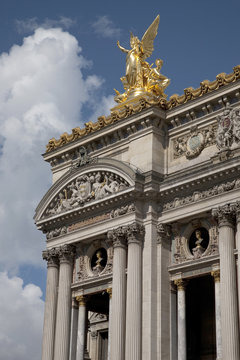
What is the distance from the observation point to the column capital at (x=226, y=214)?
2945 centimetres

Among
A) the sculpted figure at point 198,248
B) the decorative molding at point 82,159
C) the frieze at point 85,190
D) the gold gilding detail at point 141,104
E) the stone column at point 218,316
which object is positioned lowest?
the stone column at point 218,316

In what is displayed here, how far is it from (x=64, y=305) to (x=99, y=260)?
2.67m

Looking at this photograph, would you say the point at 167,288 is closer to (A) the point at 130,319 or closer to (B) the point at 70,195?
(A) the point at 130,319

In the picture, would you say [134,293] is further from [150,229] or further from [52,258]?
[52,258]

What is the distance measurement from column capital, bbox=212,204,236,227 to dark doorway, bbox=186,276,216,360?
19.4 ft

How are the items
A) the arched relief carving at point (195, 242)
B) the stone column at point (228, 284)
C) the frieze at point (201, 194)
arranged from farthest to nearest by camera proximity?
1. the arched relief carving at point (195, 242)
2. the frieze at point (201, 194)
3. the stone column at point (228, 284)

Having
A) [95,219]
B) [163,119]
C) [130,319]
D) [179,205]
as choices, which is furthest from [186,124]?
[130,319]

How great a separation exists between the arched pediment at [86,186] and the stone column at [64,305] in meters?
2.03

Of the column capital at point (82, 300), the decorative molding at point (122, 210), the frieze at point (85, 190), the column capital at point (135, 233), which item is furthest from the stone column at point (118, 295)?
the column capital at point (82, 300)

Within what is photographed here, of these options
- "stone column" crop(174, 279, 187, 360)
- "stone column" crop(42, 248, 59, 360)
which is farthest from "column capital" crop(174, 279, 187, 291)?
"stone column" crop(42, 248, 59, 360)

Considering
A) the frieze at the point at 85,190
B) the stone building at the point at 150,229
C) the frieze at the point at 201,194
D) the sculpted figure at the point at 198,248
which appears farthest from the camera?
the frieze at the point at 85,190

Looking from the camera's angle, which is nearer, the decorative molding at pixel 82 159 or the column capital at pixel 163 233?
the column capital at pixel 163 233

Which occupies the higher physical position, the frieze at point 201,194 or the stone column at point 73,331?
the frieze at point 201,194

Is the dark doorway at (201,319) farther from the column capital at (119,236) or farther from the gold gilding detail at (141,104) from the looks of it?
the gold gilding detail at (141,104)
